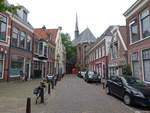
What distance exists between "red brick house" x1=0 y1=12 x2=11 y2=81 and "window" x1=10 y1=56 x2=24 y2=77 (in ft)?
4.61

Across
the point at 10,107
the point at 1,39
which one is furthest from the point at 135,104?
the point at 1,39

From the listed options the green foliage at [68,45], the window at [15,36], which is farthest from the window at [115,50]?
the green foliage at [68,45]

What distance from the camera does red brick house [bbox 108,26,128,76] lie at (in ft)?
58.2

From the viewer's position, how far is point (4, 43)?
1641cm

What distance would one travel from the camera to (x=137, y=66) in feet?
46.6

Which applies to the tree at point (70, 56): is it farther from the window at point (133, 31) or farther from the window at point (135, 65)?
the window at point (135, 65)

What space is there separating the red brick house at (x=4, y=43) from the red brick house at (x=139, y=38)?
502 inches

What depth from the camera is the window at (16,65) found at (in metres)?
18.3

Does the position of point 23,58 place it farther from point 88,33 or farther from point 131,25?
point 88,33

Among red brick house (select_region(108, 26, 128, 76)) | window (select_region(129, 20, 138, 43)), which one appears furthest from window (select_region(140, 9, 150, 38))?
red brick house (select_region(108, 26, 128, 76))

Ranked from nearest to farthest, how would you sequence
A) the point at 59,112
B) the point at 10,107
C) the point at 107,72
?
the point at 59,112 → the point at 10,107 → the point at 107,72

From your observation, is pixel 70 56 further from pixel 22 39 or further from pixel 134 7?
pixel 134 7

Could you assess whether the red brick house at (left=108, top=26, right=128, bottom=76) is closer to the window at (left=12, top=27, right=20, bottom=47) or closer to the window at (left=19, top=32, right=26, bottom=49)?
the window at (left=19, top=32, right=26, bottom=49)

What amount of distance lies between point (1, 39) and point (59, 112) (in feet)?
40.4
